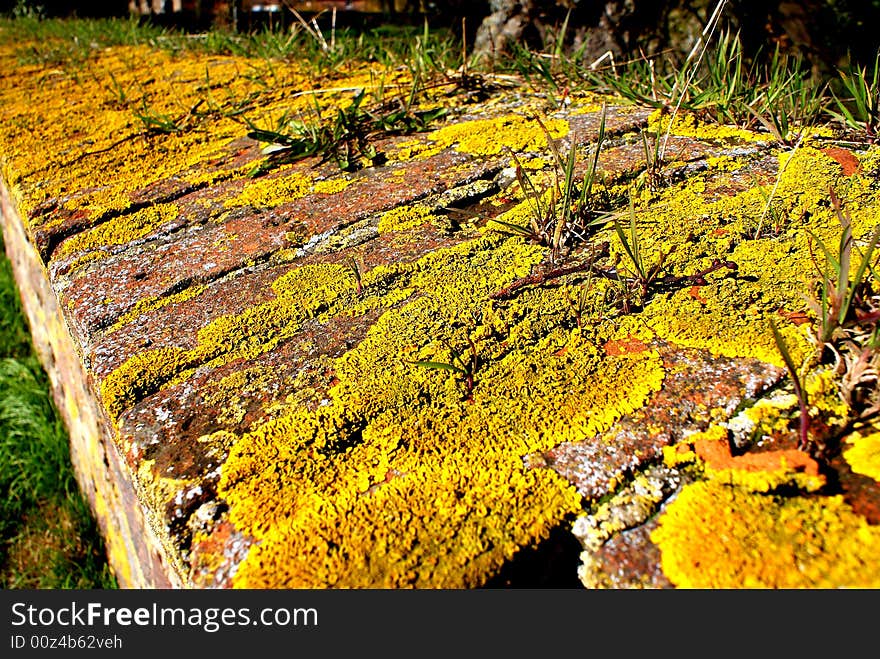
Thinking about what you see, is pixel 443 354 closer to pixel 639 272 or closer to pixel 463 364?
pixel 463 364

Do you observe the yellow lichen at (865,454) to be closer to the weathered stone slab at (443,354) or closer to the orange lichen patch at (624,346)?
the weathered stone slab at (443,354)

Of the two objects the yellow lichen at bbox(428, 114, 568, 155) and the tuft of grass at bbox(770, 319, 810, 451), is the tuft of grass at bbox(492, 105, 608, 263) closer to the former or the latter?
the yellow lichen at bbox(428, 114, 568, 155)

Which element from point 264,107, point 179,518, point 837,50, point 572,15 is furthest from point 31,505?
point 837,50

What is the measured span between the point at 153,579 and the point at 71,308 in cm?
69

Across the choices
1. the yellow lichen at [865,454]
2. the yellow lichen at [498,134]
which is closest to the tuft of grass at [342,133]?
the yellow lichen at [498,134]

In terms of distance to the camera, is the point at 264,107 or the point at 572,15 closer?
the point at 264,107

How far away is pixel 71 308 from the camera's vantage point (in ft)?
4.82

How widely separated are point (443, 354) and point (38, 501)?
9.12 feet

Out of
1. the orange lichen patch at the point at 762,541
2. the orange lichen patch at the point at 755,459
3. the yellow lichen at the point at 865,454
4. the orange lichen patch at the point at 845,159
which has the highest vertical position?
the orange lichen patch at the point at 845,159

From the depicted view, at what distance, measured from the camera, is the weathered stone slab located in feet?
2.81

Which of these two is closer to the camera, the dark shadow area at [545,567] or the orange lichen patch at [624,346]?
the dark shadow area at [545,567]

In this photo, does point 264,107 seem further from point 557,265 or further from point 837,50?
point 837,50

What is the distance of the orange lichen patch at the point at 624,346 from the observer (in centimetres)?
111

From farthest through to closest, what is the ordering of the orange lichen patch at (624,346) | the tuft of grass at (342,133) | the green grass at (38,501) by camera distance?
the green grass at (38,501), the tuft of grass at (342,133), the orange lichen patch at (624,346)
